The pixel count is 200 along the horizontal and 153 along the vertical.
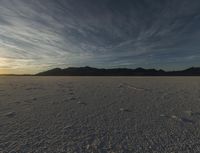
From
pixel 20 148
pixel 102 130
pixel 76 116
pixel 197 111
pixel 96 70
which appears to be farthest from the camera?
pixel 96 70

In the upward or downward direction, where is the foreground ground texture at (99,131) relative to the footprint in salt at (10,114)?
downward

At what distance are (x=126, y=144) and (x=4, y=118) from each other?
4.05m

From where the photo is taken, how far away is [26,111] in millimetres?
5723

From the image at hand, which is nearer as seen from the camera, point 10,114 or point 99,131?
point 99,131

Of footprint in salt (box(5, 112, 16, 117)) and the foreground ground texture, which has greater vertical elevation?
footprint in salt (box(5, 112, 16, 117))

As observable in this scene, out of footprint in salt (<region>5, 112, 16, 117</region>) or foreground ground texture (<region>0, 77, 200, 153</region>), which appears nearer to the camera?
foreground ground texture (<region>0, 77, 200, 153</region>)

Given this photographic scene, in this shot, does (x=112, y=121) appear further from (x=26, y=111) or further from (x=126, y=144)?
(x=26, y=111)

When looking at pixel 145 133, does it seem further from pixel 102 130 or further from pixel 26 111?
pixel 26 111

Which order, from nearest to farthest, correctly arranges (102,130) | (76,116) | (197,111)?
(102,130), (76,116), (197,111)

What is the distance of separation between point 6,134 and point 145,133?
138 inches

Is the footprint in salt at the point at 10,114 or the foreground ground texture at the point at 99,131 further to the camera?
the footprint in salt at the point at 10,114

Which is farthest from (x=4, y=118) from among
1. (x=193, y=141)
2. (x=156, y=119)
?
(x=193, y=141)

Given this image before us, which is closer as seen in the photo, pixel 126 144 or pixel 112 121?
pixel 126 144

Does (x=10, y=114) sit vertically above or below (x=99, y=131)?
above
